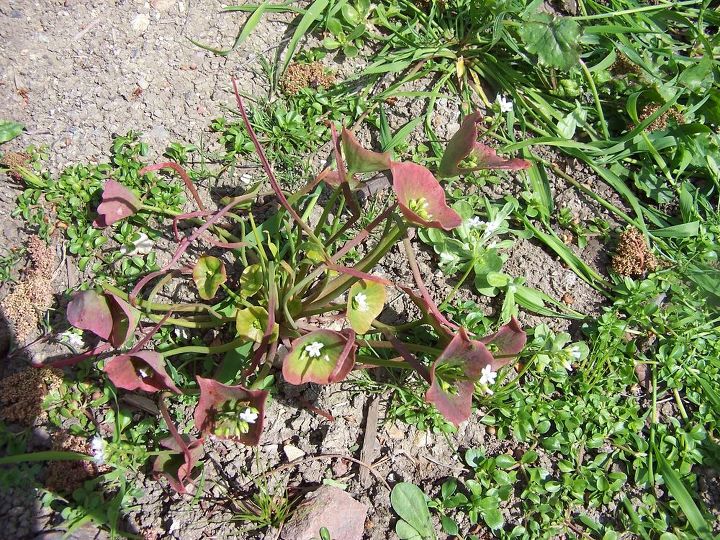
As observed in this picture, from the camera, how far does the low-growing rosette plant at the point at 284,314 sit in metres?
1.84

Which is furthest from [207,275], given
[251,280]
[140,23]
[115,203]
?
[140,23]

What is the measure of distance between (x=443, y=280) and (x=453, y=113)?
35.4 inches

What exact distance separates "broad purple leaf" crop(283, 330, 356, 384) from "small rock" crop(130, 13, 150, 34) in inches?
77.6

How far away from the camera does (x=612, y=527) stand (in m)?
2.34

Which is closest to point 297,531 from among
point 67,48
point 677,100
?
point 67,48

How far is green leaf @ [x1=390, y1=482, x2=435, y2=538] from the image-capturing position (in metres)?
2.25

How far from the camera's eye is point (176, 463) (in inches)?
81.0

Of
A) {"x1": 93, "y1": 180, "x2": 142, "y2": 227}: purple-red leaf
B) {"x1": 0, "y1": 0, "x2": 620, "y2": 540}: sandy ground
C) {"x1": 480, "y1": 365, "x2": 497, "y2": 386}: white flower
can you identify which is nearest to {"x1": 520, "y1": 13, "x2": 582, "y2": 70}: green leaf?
{"x1": 0, "y1": 0, "x2": 620, "y2": 540}: sandy ground

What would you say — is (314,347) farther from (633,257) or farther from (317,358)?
(633,257)

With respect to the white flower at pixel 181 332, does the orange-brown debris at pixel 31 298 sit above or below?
above

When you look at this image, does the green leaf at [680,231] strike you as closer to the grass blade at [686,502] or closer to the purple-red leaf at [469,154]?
the grass blade at [686,502]

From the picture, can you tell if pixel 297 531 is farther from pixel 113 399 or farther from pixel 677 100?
pixel 677 100

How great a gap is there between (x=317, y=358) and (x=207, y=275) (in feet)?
2.00

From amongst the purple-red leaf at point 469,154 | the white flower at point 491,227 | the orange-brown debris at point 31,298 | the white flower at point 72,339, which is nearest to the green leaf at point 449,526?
the white flower at point 491,227
